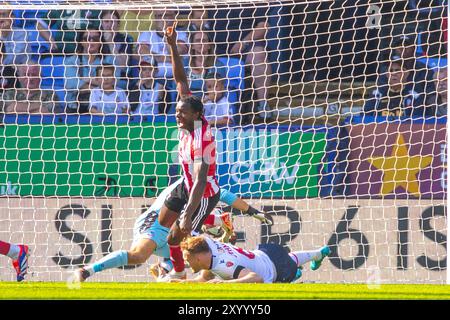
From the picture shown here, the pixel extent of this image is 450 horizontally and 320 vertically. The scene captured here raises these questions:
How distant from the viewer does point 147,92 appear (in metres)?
12.7

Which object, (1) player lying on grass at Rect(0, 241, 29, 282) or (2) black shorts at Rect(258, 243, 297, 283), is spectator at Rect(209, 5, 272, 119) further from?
(1) player lying on grass at Rect(0, 241, 29, 282)

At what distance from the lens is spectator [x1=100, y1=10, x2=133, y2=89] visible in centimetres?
1277

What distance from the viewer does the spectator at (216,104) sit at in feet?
40.3

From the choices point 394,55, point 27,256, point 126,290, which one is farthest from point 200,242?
point 394,55

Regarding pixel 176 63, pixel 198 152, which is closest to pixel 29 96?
pixel 176 63

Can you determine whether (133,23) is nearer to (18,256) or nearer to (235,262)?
(18,256)

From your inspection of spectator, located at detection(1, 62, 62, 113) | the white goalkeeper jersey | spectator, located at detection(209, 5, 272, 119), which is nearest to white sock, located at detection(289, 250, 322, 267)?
the white goalkeeper jersey

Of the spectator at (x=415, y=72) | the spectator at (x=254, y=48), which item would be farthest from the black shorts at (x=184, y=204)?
the spectator at (x=415, y=72)

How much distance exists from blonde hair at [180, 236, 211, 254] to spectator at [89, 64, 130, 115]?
3.09 meters

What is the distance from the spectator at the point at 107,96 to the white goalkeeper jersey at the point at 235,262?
3061 millimetres

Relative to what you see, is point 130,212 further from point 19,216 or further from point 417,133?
point 417,133

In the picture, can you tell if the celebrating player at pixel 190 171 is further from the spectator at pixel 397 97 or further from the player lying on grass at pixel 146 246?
the spectator at pixel 397 97

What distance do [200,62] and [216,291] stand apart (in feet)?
15.1

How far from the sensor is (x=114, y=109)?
41.6 feet
